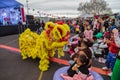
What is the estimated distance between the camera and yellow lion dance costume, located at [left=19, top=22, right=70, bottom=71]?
20.3 feet

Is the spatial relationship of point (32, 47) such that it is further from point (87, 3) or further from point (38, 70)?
point (87, 3)

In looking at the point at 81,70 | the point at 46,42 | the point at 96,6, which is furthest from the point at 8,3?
the point at 96,6

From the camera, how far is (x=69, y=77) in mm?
4660

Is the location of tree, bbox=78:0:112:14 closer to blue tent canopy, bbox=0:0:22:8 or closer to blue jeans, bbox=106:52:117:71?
blue tent canopy, bbox=0:0:22:8

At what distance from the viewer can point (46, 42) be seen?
21.5 ft

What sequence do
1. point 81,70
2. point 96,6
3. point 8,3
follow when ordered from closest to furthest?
point 81,70 → point 8,3 → point 96,6

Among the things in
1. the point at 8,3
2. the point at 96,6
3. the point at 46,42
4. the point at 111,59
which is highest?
the point at 96,6

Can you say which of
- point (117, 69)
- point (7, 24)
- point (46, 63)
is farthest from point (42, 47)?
point (7, 24)

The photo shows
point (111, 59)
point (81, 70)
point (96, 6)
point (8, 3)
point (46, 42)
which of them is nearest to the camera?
point (81, 70)

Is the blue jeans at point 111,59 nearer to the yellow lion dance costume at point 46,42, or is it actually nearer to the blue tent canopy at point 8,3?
the yellow lion dance costume at point 46,42

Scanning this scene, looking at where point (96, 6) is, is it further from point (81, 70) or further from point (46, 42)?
point (81, 70)

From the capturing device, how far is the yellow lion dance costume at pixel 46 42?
20.3 ft

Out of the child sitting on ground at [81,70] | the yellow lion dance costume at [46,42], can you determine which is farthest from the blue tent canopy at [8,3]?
the child sitting on ground at [81,70]

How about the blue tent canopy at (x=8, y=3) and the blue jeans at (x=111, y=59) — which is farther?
the blue tent canopy at (x=8, y=3)
